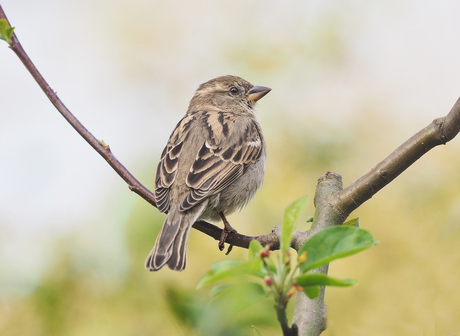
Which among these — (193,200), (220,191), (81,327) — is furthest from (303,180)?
(81,327)

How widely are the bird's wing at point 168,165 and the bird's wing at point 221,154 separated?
5.5 inches

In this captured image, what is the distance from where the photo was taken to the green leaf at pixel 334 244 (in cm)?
103

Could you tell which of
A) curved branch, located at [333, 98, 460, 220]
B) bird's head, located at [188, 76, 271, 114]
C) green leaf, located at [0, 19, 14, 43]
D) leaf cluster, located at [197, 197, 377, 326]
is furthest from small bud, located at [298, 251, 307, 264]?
bird's head, located at [188, 76, 271, 114]

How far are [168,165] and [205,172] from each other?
32 cm

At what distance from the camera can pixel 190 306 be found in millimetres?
1177

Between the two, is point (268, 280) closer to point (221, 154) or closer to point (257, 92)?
point (221, 154)

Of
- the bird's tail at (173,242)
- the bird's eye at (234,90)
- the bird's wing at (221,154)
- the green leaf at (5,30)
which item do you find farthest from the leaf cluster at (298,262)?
the bird's eye at (234,90)

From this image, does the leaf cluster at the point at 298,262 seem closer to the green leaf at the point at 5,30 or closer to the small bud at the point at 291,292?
the small bud at the point at 291,292

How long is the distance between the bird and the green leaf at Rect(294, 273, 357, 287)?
5.93 feet

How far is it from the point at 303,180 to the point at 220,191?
116 centimetres

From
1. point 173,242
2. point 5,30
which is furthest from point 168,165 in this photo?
point 5,30

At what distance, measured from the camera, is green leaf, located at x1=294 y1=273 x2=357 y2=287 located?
1020mm

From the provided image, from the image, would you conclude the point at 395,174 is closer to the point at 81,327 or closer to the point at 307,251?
the point at 307,251

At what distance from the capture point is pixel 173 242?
298 centimetres
